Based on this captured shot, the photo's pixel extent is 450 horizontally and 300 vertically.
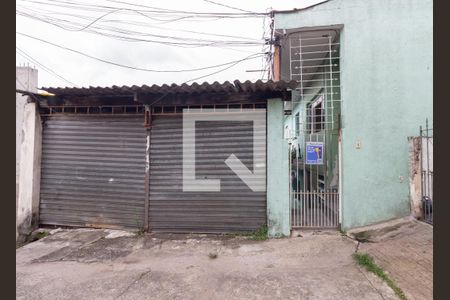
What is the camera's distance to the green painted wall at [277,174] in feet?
20.2

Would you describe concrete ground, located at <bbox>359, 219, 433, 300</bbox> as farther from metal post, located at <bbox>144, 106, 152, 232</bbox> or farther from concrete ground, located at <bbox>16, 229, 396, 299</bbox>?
metal post, located at <bbox>144, 106, 152, 232</bbox>

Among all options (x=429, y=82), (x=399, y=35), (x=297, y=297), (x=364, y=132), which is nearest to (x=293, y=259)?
(x=297, y=297)

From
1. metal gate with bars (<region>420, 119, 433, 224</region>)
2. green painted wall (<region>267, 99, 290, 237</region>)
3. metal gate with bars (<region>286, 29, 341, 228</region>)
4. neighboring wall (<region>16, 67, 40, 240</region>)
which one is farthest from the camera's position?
neighboring wall (<region>16, 67, 40, 240</region>)

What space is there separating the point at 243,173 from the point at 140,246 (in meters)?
2.60

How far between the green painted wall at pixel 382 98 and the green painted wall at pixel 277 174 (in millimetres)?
1300

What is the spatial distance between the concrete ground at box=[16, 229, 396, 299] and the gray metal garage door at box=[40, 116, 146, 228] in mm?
610

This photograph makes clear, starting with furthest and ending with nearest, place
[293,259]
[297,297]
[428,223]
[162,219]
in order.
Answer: [162,219] → [428,223] → [293,259] → [297,297]

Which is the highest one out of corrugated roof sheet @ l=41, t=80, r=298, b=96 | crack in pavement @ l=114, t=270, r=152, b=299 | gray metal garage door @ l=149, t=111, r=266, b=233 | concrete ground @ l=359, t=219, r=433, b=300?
corrugated roof sheet @ l=41, t=80, r=298, b=96

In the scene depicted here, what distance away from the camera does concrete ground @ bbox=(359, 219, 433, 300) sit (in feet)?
12.2

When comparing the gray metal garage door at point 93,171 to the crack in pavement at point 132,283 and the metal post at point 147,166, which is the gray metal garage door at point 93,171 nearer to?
the metal post at point 147,166

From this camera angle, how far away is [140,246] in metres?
5.78

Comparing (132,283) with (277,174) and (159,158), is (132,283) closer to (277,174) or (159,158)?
(159,158)

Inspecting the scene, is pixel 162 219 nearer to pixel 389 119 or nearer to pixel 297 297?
pixel 297 297

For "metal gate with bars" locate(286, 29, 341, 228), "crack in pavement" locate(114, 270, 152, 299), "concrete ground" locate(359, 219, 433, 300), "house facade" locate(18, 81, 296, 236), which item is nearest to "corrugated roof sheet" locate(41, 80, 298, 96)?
"house facade" locate(18, 81, 296, 236)
